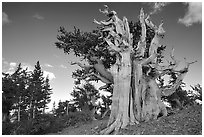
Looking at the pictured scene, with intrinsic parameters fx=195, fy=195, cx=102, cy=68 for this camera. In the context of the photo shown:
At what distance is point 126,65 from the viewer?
474 inches

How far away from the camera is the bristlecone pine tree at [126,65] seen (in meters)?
11.5

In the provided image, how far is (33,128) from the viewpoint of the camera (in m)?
12.3

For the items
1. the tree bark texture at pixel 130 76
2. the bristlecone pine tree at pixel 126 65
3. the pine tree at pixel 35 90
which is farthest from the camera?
the pine tree at pixel 35 90

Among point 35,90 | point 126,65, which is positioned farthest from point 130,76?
point 35,90

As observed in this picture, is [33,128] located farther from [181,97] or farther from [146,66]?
[181,97]

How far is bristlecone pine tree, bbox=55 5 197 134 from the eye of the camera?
11500 mm

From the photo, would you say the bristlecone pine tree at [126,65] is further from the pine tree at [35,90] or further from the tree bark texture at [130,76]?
the pine tree at [35,90]

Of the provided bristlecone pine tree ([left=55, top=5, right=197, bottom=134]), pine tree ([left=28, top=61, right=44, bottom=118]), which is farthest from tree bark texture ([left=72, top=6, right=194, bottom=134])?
pine tree ([left=28, top=61, right=44, bottom=118])

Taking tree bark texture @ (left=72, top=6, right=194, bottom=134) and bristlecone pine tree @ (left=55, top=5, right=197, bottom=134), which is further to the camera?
bristlecone pine tree @ (left=55, top=5, right=197, bottom=134)

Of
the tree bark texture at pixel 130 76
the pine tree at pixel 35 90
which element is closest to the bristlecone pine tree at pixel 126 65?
the tree bark texture at pixel 130 76

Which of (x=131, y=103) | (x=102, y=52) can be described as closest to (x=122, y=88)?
(x=131, y=103)

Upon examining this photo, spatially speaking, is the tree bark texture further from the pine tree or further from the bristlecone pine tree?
the pine tree

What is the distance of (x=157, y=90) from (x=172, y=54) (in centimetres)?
333

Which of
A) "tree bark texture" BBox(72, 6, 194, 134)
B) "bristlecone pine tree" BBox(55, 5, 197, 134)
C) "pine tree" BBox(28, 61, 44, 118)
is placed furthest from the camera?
"pine tree" BBox(28, 61, 44, 118)
